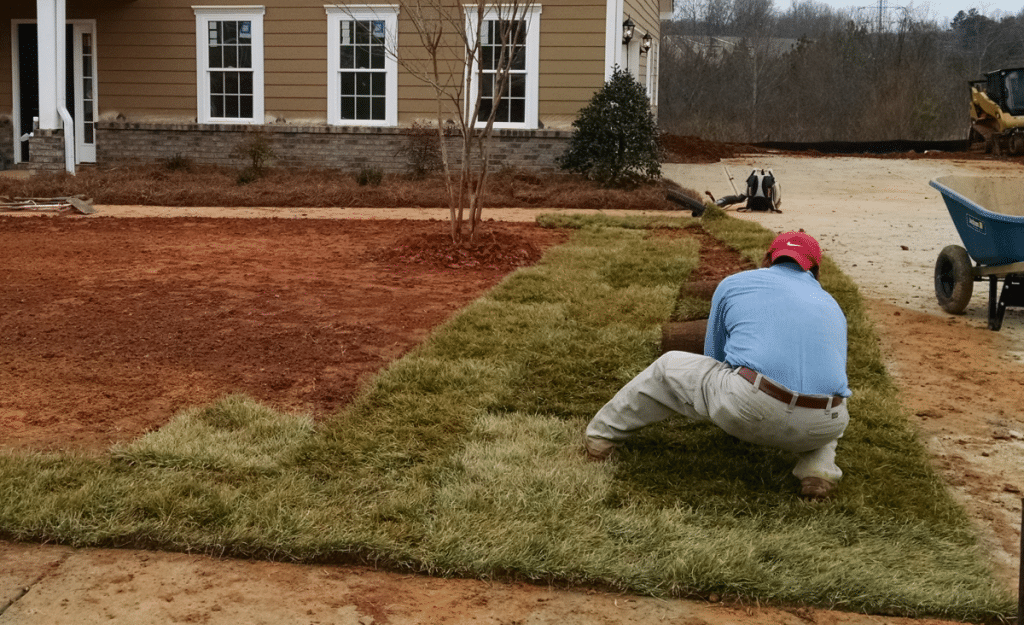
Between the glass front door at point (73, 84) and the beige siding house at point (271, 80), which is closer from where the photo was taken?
the beige siding house at point (271, 80)

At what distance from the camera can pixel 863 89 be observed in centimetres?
3906

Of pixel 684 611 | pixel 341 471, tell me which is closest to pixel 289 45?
pixel 341 471

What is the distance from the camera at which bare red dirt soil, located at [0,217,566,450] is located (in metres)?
5.80

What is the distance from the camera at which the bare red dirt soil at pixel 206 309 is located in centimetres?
580

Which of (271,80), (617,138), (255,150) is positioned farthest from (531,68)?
(255,150)

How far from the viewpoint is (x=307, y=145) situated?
65.1 ft

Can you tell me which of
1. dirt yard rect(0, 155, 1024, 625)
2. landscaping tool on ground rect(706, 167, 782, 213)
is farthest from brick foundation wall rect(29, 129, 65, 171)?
landscaping tool on ground rect(706, 167, 782, 213)

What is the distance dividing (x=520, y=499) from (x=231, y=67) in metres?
17.2

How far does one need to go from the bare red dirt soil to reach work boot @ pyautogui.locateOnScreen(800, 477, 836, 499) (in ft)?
7.78

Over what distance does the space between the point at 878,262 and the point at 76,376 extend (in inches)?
301

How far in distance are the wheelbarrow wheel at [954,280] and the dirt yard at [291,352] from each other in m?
0.15

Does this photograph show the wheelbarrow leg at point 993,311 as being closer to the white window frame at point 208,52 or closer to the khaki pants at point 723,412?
the khaki pants at point 723,412

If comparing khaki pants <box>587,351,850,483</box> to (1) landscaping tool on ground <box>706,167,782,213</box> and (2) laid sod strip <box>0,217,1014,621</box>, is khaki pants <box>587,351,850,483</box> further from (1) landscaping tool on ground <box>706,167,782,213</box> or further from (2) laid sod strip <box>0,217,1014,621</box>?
(1) landscaping tool on ground <box>706,167,782,213</box>

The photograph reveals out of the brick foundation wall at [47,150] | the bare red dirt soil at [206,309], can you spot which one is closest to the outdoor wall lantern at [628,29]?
the bare red dirt soil at [206,309]
